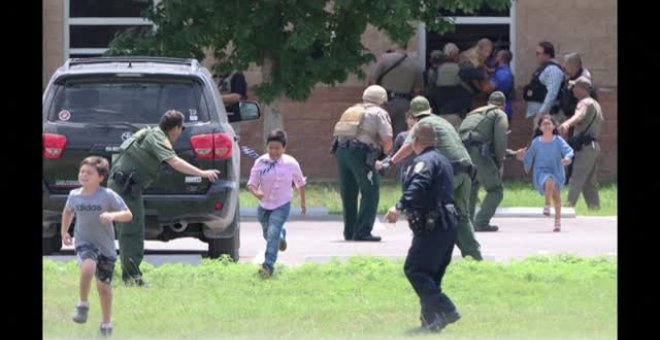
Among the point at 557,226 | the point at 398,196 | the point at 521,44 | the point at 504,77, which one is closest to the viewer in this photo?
the point at 557,226

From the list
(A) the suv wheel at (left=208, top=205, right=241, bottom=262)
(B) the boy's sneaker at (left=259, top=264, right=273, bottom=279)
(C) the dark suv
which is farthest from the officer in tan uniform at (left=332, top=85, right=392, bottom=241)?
(B) the boy's sneaker at (left=259, top=264, right=273, bottom=279)

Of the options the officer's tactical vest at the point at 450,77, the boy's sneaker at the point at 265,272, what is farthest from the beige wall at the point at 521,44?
the boy's sneaker at the point at 265,272

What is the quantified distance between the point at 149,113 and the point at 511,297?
3.77 m

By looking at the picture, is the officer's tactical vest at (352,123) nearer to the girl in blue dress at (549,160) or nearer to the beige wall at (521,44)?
the girl in blue dress at (549,160)

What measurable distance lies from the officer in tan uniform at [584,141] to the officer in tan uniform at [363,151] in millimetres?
4113

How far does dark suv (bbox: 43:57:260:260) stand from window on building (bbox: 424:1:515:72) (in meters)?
11.8

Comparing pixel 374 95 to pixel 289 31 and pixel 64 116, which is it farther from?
pixel 289 31

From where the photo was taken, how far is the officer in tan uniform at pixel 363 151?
60.8 feet

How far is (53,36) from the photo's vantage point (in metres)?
27.2

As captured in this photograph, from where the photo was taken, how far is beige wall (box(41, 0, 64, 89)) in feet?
Result: 89.0

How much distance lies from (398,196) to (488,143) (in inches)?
174

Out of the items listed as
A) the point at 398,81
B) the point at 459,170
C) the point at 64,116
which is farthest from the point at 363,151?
the point at 398,81

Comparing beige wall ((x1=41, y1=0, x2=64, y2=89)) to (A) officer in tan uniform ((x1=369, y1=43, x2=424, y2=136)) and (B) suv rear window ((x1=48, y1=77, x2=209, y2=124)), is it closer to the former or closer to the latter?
(A) officer in tan uniform ((x1=369, y1=43, x2=424, y2=136))

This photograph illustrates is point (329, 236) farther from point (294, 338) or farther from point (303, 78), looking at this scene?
point (294, 338)
